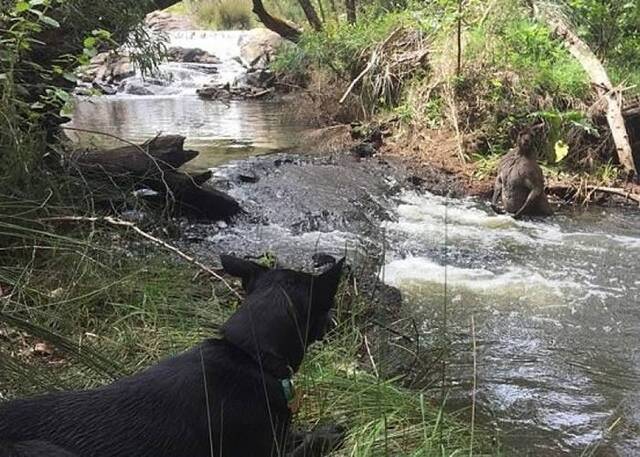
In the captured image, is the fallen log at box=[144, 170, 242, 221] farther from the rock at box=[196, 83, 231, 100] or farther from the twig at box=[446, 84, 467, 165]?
the rock at box=[196, 83, 231, 100]

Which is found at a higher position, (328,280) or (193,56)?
(193,56)

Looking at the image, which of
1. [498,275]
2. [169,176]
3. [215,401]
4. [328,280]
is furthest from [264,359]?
[169,176]

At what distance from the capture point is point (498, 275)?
6293 mm

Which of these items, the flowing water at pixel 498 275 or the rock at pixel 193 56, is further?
the rock at pixel 193 56

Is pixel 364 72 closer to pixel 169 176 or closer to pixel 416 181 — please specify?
pixel 416 181

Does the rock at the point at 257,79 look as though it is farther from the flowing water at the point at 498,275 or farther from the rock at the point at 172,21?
the flowing water at the point at 498,275

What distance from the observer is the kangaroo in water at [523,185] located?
313 inches

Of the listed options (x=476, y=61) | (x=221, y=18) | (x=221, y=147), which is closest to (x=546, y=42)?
(x=476, y=61)

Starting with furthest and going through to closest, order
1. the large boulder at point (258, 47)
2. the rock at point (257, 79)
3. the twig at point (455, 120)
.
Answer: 1. the large boulder at point (258, 47)
2. the rock at point (257, 79)
3. the twig at point (455, 120)

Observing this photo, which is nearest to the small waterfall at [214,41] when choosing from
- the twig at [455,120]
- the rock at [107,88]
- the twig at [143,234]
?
the rock at [107,88]

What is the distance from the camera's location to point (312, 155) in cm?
1075

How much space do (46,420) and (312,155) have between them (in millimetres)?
8813

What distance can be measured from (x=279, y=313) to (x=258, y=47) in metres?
23.2

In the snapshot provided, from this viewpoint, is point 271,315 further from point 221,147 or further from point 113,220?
point 221,147
